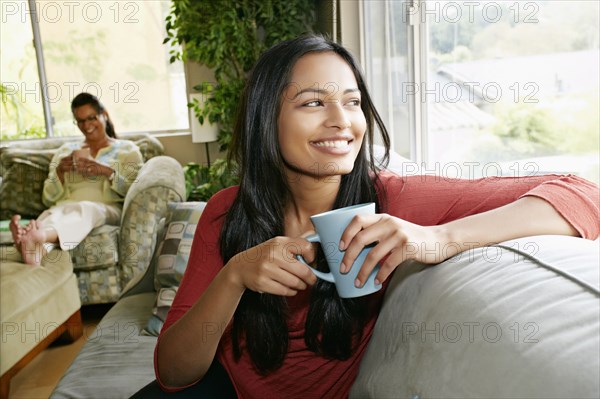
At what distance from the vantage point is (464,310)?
2.07ft

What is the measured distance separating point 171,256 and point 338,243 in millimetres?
1300

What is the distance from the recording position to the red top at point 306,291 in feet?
3.08

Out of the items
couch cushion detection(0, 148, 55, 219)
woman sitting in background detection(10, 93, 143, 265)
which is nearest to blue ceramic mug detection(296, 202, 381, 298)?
woman sitting in background detection(10, 93, 143, 265)

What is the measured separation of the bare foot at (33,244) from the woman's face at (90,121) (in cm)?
88

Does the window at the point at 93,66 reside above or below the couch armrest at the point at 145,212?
above

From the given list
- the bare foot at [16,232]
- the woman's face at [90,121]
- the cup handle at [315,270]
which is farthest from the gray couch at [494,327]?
the woman's face at [90,121]

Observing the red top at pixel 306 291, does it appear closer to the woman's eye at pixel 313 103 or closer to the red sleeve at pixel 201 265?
the red sleeve at pixel 201 265

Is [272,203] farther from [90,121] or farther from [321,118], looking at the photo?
[90,121]

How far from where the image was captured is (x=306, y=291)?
1111mm

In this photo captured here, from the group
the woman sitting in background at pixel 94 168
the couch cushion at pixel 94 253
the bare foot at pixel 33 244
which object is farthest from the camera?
the woman sitting in background at pixel 94 168

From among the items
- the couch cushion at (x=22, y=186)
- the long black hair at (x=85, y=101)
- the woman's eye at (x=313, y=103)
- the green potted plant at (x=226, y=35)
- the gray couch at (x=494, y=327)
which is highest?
the green potted plant at (x=226, y=35)

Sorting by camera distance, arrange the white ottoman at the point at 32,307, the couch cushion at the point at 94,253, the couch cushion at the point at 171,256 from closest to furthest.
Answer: the couch cushion at the point at 171,256 < the white ottoman at the point at 32,307 < the couch cushion at the point at 94,253

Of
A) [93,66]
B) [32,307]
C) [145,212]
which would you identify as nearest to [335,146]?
[32,307]

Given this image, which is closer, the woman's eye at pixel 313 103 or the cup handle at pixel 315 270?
the cup handle at pixel 315 270
